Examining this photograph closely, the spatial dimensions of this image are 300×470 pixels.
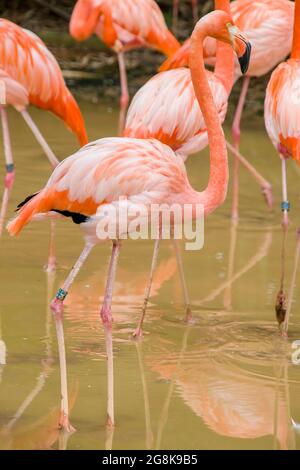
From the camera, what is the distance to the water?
4004 millimetres

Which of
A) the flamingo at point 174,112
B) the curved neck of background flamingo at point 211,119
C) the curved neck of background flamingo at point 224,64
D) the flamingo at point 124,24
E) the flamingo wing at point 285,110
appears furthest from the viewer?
the flamingo at point 124,24

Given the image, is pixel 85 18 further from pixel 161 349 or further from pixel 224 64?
pixel 161 349

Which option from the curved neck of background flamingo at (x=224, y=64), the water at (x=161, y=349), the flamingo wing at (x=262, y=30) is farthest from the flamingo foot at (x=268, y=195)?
the curved neck of background flamingo at (x=224, y=64)

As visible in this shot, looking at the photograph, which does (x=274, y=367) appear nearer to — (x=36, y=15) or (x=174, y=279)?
(x=174, y=279)

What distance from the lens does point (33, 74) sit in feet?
19.5

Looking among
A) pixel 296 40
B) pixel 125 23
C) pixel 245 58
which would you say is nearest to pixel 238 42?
pixel 245 58

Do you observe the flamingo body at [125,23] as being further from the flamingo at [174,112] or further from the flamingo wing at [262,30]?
the flamingo at [174,112]

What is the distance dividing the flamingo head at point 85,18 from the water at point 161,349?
1.59 m

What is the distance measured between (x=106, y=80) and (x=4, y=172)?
3496mm

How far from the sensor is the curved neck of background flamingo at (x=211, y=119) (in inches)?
169

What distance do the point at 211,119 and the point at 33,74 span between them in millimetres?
1779

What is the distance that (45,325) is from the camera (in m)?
5.08
